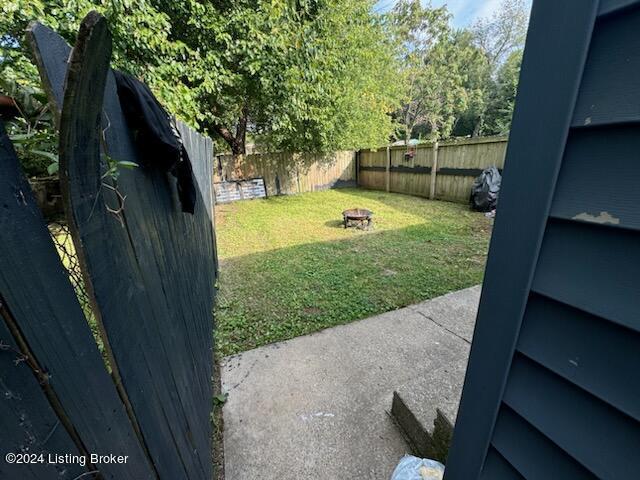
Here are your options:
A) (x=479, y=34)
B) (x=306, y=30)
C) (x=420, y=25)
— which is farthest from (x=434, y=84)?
(x=306, y=30)

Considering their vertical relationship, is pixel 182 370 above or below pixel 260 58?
below

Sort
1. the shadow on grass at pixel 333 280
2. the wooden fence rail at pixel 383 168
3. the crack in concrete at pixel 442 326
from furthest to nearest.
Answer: the wooden fence rail at pixel 383 168 → the shadow on grass at pixel 333 280 → the crack in concrete at pixel 442 326

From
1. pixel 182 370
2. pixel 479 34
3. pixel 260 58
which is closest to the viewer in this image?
pixel 182 370

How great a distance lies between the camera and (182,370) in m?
1.15

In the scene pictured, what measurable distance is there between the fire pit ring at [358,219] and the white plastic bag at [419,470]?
15.8 ft

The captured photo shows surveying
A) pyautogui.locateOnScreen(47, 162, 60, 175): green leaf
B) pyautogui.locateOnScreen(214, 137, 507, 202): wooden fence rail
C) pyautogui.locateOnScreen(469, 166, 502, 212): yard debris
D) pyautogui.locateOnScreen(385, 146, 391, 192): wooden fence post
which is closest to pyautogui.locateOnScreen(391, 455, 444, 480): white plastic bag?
pyautogui.locateOnScreen(47, 162, 60, 175): green leaf

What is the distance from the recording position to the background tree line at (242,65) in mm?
3129

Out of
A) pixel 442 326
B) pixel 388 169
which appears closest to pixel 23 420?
pixel 442 326

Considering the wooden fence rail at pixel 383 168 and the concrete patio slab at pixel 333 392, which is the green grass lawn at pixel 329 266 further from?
the wooden fence rail at pixel 383 168

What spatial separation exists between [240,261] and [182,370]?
339 cm

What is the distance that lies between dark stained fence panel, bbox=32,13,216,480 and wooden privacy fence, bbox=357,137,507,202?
6504mm

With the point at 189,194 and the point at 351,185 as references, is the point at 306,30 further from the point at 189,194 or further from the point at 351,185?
the point at 351,185

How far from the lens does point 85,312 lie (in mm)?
604

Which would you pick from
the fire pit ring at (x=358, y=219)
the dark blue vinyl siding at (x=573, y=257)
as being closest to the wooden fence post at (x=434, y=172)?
the fire pit ring at (x=358, y=219)
